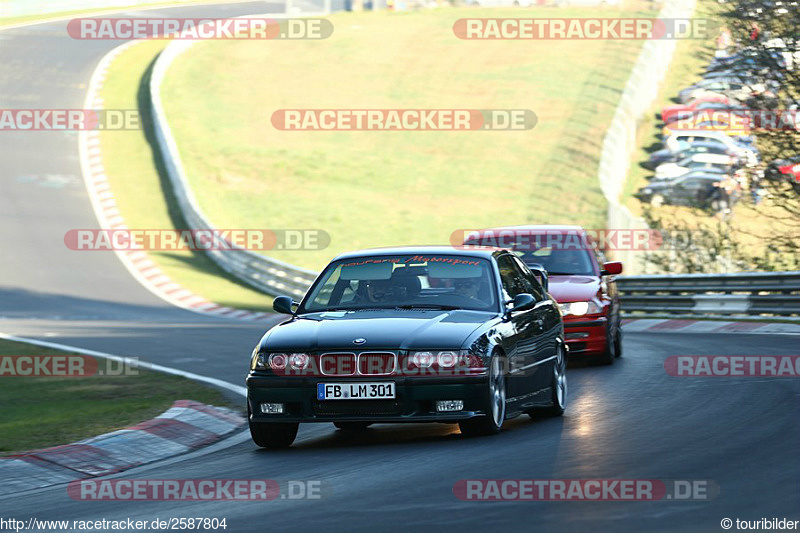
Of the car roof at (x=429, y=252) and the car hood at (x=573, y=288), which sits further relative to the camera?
the car hood at (x=573, y=288)

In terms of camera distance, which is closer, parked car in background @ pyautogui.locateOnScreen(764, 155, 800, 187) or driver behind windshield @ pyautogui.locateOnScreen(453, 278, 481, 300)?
driver behind windshield @ pyautogui.locateOnScreen(453, 278, 481, 300)

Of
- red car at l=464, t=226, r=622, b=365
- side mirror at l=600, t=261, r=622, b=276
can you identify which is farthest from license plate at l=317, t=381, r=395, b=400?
side mirror at l=600, t=261, r=622, b=276

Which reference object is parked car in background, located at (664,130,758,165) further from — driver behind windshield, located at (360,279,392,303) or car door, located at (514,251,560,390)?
driver behind windshield, located at (360,279,392,303)

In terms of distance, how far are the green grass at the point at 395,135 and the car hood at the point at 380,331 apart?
956 inches

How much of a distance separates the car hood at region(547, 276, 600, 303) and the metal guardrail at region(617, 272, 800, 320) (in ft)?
21.9

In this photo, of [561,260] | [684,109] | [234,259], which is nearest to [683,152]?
[684,109]

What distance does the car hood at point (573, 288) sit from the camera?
1578 cm

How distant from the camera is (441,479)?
7758 mm

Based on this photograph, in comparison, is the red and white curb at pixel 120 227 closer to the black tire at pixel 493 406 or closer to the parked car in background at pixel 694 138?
the black tire at pixel 493 406

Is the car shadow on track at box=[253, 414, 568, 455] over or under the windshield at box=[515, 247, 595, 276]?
under

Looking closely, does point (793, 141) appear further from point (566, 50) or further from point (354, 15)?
point (354, 15)

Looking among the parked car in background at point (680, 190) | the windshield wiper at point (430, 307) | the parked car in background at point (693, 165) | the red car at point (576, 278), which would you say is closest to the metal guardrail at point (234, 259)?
the red car at point (576, 278)

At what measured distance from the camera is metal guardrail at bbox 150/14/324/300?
29.9 meters

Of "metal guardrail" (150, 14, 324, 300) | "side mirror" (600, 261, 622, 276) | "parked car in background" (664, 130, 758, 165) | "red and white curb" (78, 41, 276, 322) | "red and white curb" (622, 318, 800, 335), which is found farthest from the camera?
"parked car in background" (664, 130, 758, 165)
